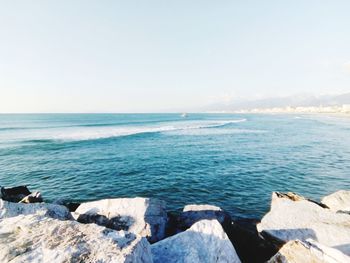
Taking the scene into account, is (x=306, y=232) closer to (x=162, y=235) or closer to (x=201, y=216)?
(x=201, y=216)

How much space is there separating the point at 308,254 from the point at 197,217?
507cm

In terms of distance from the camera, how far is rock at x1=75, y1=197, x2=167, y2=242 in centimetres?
804

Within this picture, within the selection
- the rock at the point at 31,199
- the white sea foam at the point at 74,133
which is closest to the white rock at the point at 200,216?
the rock at the point at 31,199

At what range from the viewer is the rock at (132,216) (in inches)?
316

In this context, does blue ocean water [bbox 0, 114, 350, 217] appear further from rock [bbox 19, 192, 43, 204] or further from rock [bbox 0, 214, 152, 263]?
rock [bbox 0, 214, 152, 263]

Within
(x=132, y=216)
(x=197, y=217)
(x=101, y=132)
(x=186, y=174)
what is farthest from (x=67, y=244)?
(x=101, y=132)

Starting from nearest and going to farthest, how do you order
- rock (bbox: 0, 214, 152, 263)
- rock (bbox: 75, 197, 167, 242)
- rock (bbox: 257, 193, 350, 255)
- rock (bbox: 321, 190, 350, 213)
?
1. rock (bbox: 0, 214, 152, 263)
2. rock (bbox: 257, 193, 350, 255)
3. rock (bbox: 75, 197, 167, 242)
4. rock (bbox: 321, 190, 350, 213)

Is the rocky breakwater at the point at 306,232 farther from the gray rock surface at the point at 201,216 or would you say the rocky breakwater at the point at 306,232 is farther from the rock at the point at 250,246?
the gray rock surface at the point at 201,216

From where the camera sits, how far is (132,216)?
838 cm

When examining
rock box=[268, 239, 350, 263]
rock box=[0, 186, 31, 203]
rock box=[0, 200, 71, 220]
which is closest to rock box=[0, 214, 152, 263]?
rock box=[0, 200, 71, 220]

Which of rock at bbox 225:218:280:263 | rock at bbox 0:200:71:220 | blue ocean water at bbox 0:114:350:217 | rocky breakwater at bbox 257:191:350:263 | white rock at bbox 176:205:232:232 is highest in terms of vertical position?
rock at bbox 0:200:71:220

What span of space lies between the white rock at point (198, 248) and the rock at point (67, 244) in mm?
936

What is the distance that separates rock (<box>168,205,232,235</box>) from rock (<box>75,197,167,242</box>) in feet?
3.59

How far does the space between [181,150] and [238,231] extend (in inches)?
878
